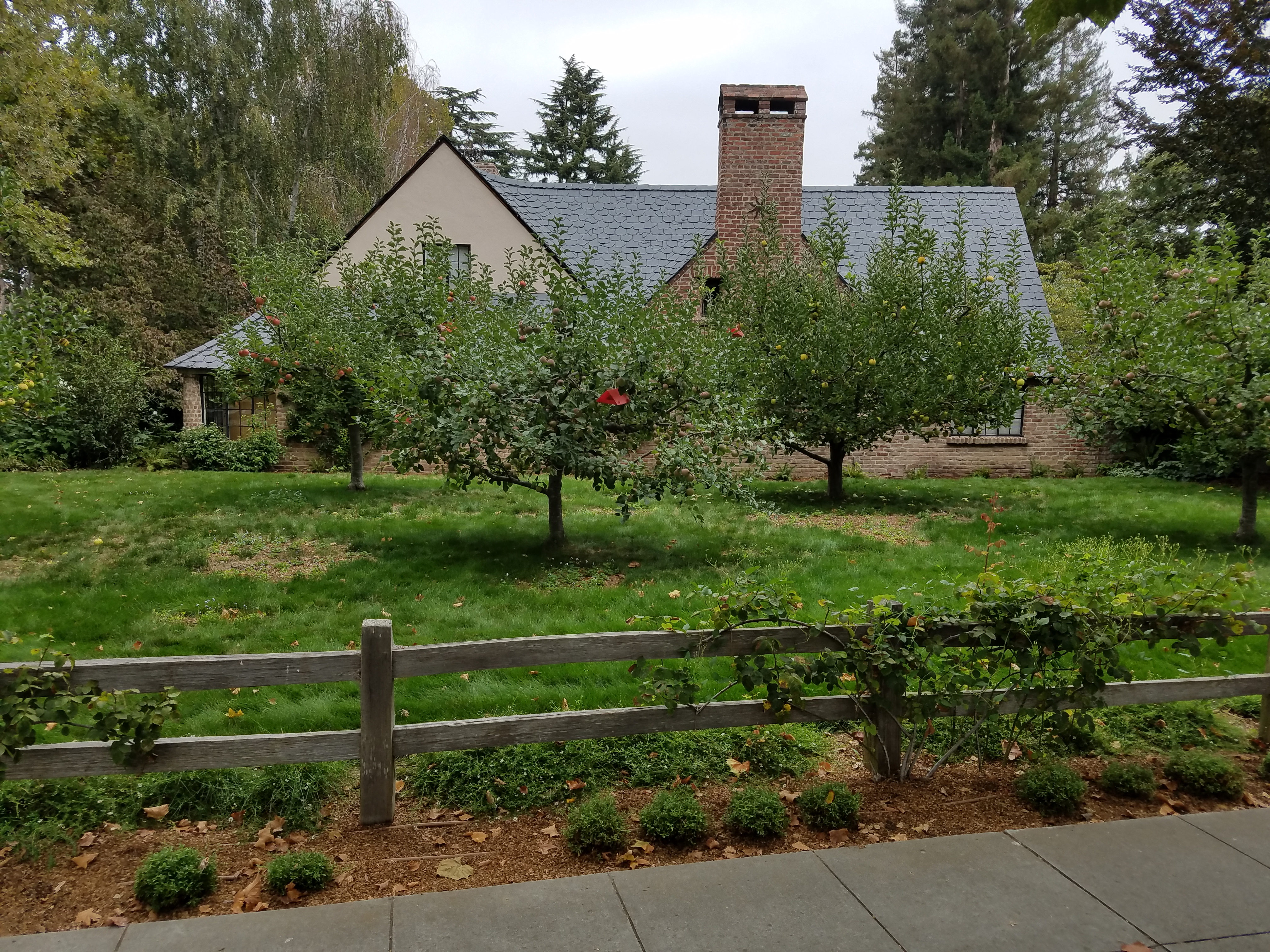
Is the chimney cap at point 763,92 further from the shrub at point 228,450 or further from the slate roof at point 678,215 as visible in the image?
the shrub at point 228,450

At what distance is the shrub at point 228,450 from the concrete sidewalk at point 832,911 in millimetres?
16252

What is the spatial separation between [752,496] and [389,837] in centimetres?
560

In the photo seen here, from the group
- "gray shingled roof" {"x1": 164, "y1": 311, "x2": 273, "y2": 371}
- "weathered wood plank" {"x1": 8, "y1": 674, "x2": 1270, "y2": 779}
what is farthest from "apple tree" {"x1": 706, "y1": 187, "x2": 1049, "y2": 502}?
"gray shingled roof" {"x1": 164, "y1": 311, "x2": 273, "y2": 371}

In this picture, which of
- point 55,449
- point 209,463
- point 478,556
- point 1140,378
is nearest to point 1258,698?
point 1140,378

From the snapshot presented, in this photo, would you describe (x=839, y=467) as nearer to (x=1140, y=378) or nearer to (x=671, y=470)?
(x=1140, y=378)

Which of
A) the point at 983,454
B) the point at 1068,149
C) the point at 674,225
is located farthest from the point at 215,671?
the point at 1068,149

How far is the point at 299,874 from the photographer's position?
3.36m

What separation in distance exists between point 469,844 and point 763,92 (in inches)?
599

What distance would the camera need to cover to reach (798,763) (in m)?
4.58

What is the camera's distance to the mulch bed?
132 inches

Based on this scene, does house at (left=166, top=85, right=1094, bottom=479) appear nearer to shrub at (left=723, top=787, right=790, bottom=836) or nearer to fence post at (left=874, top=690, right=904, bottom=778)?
fence post at (left=874, top=690, right=904, bottom=778)

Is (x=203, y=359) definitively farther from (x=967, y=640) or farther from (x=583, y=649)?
(x=967, y=640)

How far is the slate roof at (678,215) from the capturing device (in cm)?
1908

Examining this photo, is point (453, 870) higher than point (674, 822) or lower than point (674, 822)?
lower
